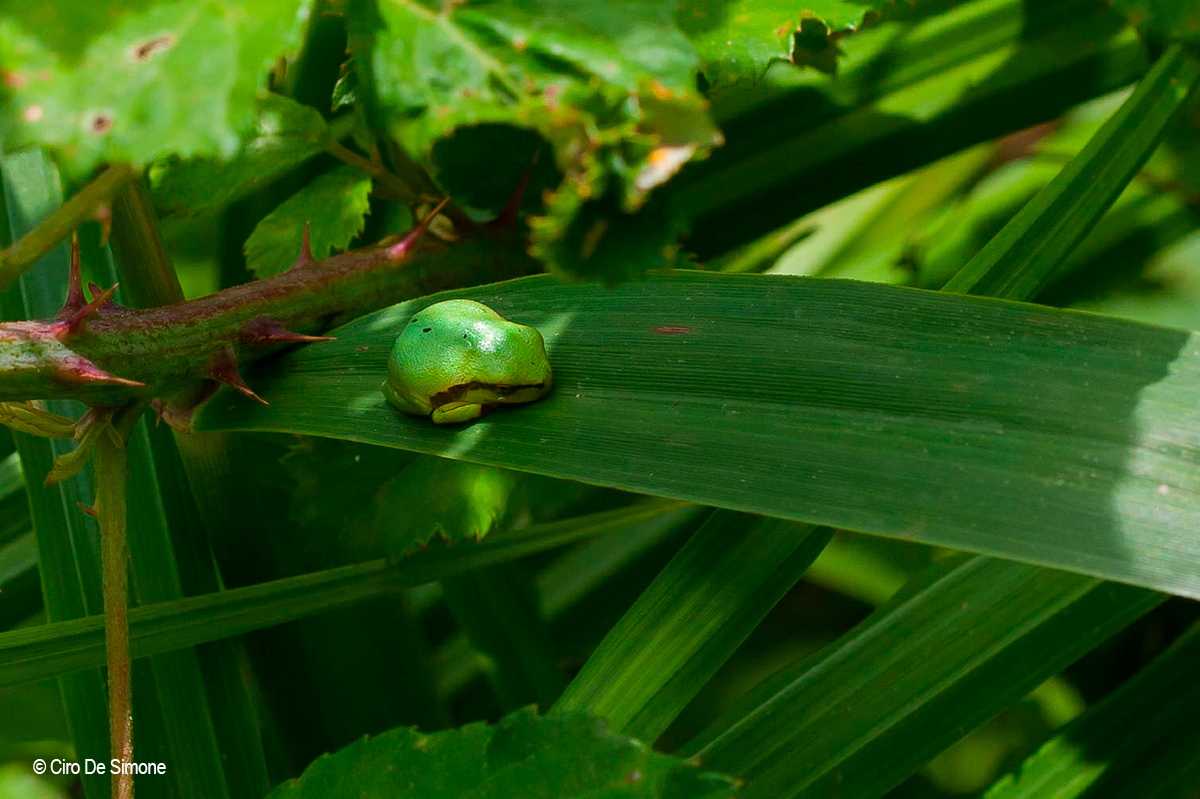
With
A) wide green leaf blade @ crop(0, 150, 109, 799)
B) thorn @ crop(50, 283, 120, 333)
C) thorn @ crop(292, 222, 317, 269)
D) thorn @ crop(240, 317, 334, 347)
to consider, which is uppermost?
thorn @ crop(50, 283, 120, 333)

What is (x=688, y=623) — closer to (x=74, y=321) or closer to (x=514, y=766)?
(x=514, y=766)

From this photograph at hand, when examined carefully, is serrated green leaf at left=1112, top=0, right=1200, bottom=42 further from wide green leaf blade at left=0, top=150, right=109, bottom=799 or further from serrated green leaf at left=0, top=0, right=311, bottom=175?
wide green leaf blade at left=0, top=150, right=109, bottom=799

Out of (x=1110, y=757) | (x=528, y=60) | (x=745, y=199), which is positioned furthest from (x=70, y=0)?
(x=1110, y=757)

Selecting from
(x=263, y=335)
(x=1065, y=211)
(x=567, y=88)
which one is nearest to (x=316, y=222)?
(x=263, y=335)

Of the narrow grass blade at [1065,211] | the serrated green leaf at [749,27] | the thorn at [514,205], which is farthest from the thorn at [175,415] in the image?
the narrow grass blade at [1065,211]

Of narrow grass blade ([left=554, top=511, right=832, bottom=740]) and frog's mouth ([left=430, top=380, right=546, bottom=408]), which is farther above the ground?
frog's mouth ([left=430, top=380, right=546, bottom=408])

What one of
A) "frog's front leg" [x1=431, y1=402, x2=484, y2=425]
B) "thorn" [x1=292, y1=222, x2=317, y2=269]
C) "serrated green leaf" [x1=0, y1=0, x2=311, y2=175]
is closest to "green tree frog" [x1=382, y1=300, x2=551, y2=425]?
"frog's front leg" [x1=431, y1=402, x2=484, y2=425]
